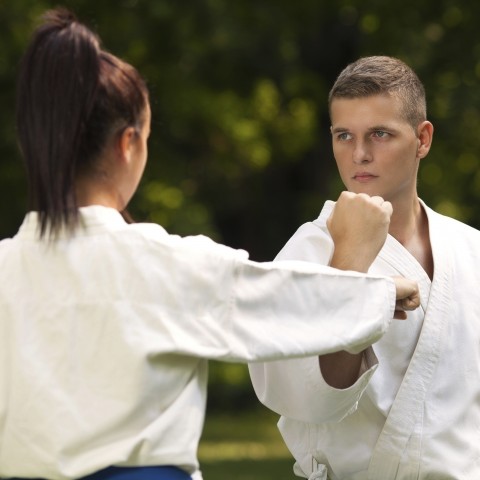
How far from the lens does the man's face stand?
385 cm

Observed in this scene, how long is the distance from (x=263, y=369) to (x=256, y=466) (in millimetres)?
8436

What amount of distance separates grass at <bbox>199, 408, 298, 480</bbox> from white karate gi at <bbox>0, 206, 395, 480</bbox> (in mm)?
7240

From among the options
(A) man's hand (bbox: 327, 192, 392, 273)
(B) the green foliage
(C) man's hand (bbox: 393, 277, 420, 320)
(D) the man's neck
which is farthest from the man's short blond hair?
(B) the green foliage

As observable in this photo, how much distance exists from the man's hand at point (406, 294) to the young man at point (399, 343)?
495 millimetres

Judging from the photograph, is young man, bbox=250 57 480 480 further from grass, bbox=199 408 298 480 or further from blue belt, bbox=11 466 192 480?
grass, bbox=199 408 298 480

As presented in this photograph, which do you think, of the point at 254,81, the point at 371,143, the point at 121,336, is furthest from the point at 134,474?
the point at 254,81

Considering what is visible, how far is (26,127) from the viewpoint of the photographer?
2869mm

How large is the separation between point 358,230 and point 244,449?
1135cm

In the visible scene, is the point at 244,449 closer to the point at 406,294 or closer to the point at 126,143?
the point at 406,294

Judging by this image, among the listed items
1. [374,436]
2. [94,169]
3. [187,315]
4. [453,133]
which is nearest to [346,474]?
[374,436]

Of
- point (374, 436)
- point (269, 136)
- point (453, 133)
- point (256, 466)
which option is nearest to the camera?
point (374, 436)

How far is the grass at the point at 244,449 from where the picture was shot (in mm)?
10938

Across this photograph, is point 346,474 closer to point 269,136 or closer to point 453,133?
point 453,133

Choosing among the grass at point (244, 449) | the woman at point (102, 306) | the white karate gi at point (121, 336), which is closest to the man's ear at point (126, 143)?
the woman at point (102, 306)
